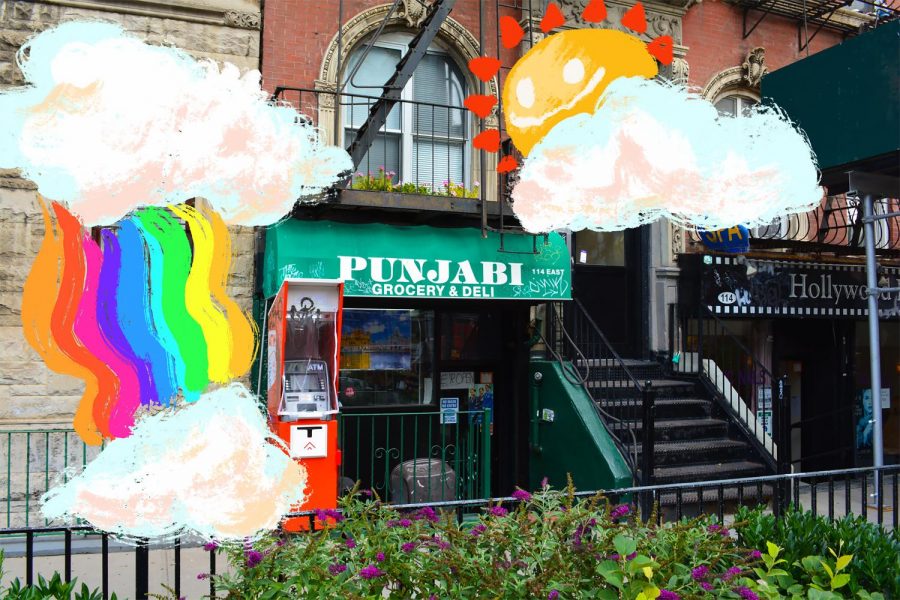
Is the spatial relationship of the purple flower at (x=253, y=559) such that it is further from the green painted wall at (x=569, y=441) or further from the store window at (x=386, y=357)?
the green painted wall at (x=569, y=441)

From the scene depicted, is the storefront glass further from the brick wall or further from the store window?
the store window

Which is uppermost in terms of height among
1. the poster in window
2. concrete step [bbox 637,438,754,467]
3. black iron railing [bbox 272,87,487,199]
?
black iron railing [bbox 272,87,487,199]

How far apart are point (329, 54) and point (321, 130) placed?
833mm

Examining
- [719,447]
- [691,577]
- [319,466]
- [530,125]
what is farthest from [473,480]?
[691,577]

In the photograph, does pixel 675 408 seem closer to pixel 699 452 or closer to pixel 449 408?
pixel 699 452

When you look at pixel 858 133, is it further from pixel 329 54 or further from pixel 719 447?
pixel 329 54

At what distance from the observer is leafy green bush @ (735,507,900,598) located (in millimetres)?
3320

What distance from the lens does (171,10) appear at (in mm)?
6738

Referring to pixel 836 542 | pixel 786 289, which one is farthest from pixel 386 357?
pixel 836 542

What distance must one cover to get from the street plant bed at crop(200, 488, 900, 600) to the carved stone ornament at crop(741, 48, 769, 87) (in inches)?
308

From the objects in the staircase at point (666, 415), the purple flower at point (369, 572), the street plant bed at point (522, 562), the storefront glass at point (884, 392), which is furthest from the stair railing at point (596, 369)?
the purple flower at point (369, 572)

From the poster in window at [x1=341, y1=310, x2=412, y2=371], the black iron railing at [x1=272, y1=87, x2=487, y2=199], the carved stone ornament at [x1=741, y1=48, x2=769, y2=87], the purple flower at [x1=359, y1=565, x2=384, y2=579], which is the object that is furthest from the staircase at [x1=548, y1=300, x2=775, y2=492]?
the purple flower at [x1=359, y1=565, x2=384, y2=579]

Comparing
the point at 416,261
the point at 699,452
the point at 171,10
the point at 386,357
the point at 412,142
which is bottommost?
the point at 699,452

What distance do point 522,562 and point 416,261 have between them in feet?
15.2
